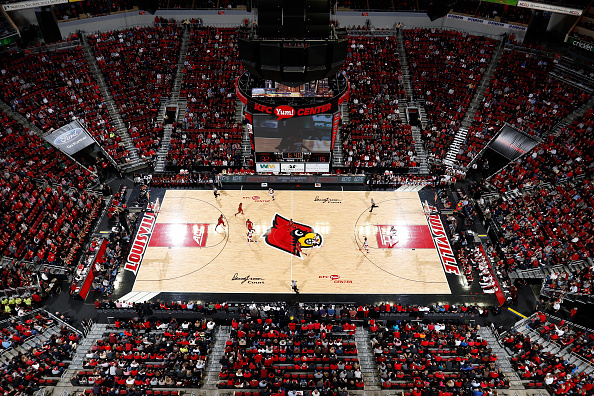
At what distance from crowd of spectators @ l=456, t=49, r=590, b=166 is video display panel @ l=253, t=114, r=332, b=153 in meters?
12.5

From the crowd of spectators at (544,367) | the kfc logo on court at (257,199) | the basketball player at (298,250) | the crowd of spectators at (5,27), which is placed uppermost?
the crowd of spectators at (5,27)

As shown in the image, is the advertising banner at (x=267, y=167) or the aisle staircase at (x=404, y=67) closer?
the advertising banner at (x=267, y=167)

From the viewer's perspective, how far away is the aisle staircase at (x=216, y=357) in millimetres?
20969

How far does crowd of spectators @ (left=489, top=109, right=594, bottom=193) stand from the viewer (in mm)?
31297

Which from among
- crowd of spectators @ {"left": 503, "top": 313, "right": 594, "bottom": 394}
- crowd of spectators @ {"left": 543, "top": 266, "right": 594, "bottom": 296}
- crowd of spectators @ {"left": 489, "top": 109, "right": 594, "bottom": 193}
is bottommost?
crowd of spectators @ {"left": 503, "top": 313, "right": 594, "bottom": 394}

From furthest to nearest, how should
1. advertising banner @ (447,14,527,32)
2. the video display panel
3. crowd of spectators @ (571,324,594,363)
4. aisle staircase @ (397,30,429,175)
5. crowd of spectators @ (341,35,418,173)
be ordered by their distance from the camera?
advertising banner @ (447,14,527,32)
aisle staircase @ (397,30,429,175)
crowd of spectators @ (341,35,418,173)
the video display panel
crowd of spectators @ (571,324,594,363)

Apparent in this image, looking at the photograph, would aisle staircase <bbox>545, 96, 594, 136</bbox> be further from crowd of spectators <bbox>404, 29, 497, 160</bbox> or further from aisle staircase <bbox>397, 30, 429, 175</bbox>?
aisle staircase <bbox>397, 30, 429, 175</bbox>

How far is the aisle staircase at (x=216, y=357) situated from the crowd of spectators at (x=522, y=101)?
78.3 feet

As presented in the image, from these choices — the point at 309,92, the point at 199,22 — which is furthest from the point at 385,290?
the point at 199,22

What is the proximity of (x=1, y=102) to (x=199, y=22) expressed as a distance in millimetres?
19065

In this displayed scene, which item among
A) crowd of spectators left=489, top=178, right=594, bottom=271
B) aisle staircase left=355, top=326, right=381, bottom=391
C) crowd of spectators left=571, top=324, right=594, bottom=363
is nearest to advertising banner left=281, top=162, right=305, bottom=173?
aisle staircase left=355, top=326, right=381, bottom=391

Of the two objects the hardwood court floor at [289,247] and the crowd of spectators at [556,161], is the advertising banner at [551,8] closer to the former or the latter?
the crowd of spectators at [556,161]

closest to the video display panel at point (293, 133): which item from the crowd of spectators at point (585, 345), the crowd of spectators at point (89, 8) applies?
the crowd of spectators at point (585, 345)

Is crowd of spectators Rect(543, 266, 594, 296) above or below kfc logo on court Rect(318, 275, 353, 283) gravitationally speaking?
below
